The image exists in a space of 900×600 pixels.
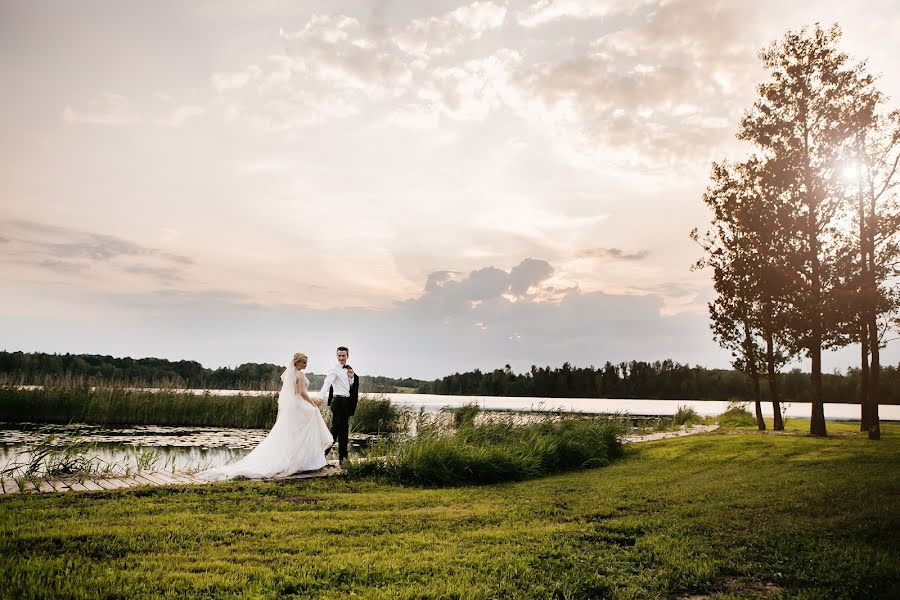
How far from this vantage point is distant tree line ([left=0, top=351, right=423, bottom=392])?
86.7ft

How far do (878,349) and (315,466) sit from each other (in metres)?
16.5

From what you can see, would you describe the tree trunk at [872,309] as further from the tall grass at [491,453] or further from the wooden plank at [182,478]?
the wooden plank at [182,478]

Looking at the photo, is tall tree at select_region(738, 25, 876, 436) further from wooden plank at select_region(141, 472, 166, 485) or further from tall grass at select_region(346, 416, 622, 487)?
wooden plank at select_region(141, 472, 166, 485)

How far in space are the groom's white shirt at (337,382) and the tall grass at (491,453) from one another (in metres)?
1.53

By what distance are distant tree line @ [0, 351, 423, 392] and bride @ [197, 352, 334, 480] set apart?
850 cm

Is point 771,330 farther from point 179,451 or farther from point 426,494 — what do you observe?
point 179,451

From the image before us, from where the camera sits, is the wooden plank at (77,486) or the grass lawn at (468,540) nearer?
the grass lawn at (468,540)

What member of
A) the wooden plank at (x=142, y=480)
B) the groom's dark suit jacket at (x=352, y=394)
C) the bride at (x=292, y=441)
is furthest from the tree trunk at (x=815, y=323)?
the wooden plank at (x=142, y=480)

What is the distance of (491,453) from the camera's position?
12.8 metres

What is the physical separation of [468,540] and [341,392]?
703 centimetres

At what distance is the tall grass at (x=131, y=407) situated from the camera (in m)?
24.8

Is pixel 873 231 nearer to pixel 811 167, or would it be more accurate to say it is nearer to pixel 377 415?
pixel 811 167

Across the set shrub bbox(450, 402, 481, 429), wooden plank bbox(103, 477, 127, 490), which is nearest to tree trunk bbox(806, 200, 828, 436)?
shrub bbox(450, 402, 481, 429)

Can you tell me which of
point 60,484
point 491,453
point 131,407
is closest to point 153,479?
point 60,484
